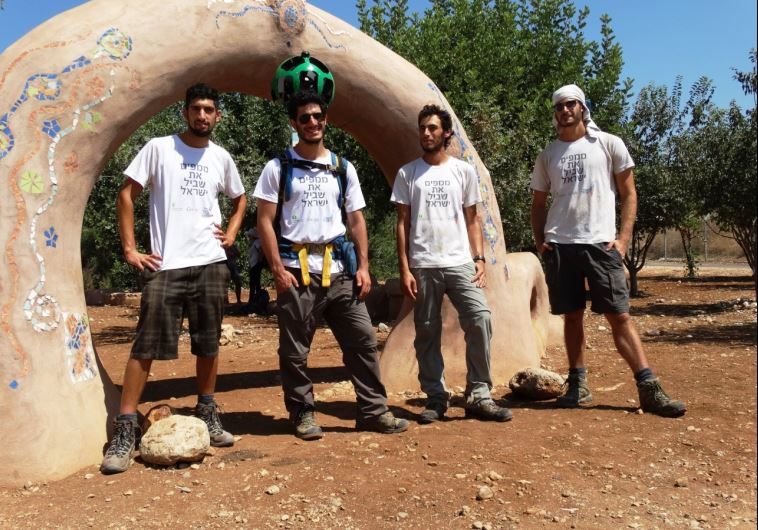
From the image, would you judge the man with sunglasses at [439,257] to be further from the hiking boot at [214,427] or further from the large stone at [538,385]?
the hiking boot at [214,427]

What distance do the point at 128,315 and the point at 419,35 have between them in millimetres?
6693

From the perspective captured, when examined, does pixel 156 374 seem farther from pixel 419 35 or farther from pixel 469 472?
pixel 419 35

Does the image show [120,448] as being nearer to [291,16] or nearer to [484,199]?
[291,16]

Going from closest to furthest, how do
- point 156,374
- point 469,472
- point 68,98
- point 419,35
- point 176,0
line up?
point 469,472 → point 68,98 → point 176,0 → point 156,374 → point 419,35

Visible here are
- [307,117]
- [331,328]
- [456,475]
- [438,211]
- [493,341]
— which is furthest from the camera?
[493,341]

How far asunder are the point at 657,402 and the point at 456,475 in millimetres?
1617

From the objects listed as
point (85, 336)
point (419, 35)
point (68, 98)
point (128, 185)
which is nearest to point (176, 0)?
point (68, 98)

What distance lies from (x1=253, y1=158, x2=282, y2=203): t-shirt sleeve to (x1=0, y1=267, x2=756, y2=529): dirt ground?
1384mm

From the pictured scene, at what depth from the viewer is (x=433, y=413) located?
14.8 ft

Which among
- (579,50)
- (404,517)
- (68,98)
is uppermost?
(579,50)

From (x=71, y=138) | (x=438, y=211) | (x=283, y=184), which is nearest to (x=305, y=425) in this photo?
(x=283, y=184)

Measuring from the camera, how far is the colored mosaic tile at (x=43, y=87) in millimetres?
3960

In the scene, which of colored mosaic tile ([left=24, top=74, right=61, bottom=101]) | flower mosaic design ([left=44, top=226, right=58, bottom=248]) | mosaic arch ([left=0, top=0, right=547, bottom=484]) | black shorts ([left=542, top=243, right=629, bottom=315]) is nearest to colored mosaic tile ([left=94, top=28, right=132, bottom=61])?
mosaic arch ([left=0, top=0, right=547, bottom=484])

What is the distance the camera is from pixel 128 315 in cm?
1245
